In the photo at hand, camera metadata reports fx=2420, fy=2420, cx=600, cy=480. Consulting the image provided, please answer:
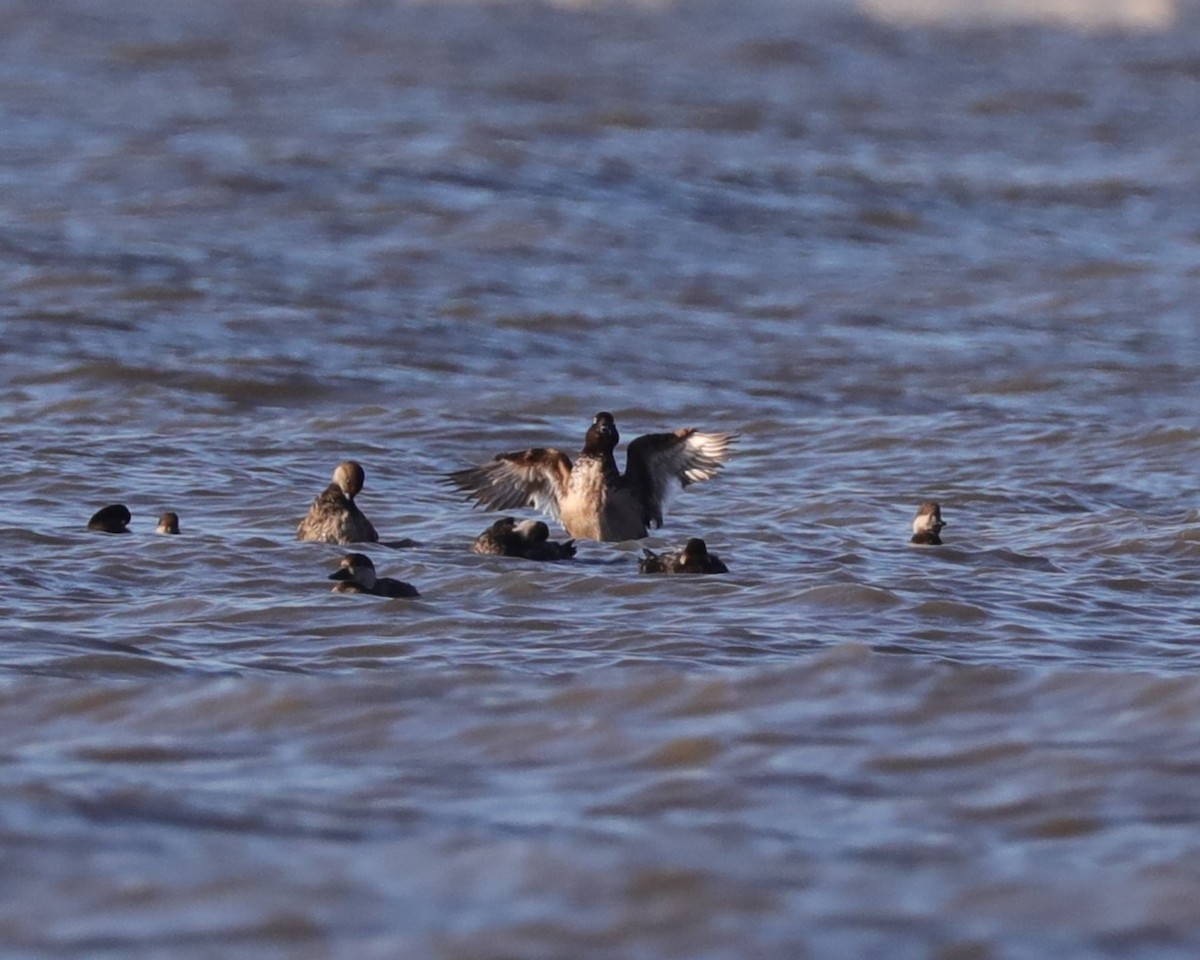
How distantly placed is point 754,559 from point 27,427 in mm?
4657

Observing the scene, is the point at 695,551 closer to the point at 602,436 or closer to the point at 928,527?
the point at 928,527

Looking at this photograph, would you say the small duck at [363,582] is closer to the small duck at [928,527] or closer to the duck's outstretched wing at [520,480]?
the duck's outstretched wing at [520,480]

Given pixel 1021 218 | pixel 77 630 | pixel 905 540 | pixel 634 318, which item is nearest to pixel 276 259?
pixel 634 318

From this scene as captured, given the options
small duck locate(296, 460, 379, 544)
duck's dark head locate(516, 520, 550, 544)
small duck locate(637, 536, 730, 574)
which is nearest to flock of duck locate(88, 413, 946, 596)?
small duck locate(296, 460, 379, 544)

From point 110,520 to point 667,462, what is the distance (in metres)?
2.63

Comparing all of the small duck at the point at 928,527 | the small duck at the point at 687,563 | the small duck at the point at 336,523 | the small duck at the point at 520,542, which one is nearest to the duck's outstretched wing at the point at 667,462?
the small duck at the point at 928,527

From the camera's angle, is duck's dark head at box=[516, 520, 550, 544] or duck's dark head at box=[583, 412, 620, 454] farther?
duck's dark head at box=[583, 412, 620, 454]

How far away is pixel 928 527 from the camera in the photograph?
1053cm

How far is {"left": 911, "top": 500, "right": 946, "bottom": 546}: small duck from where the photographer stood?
10453 millimetres

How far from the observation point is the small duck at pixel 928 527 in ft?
34.3

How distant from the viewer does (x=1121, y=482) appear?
12.6 meters

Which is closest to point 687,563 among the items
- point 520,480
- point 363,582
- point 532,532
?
point 532,532

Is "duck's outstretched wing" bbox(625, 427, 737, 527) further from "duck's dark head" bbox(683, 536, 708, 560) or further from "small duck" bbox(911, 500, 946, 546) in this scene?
"duck's dark head" bbox(683, 536, 708, 560)

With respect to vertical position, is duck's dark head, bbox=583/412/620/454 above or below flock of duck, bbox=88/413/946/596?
above
